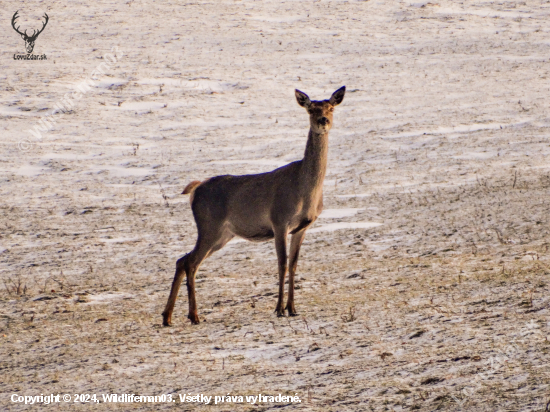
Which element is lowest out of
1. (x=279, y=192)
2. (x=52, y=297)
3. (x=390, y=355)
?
(x=52, y=297)

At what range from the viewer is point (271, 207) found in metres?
8.73

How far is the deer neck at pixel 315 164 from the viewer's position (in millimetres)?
→ 8688

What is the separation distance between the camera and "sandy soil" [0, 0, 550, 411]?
268 inches

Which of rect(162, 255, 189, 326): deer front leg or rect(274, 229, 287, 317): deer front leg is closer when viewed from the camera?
rect(274, 229, 287, 317): deer front leg

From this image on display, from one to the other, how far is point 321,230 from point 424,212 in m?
2.11

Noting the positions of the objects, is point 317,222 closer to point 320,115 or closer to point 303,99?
point 303,99

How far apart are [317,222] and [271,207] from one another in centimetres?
606

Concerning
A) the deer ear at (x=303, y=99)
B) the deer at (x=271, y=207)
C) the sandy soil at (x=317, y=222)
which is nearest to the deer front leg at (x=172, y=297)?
the deer at (x=271, y=207)

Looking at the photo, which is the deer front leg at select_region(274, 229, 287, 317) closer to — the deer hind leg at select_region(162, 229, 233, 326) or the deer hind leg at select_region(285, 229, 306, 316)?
the deer hind leg at select_region(285, 229, 306, 316)

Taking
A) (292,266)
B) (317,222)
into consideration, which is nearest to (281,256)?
(292,266)

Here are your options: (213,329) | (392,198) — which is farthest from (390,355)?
(392,198)

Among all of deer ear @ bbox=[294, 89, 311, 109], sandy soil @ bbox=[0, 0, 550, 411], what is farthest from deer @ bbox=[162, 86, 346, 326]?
sandy soil @ bbox=[0, 0, 550, 411]

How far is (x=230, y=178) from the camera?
934 centimetres

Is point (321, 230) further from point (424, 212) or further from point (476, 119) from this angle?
point (476, 119)
